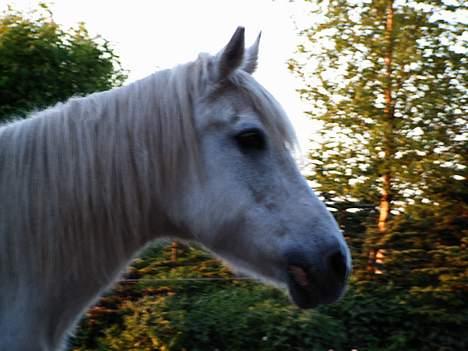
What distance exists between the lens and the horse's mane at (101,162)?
238cm

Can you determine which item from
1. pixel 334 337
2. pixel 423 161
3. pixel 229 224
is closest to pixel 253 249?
pixel 229 224

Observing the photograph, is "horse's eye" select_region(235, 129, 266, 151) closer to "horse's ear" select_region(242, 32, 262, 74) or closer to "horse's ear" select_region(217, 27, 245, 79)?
"horse's ear" select_region(217, 27, 245, 79)

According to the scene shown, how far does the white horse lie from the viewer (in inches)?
92.4

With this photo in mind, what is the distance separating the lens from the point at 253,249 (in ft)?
8.04

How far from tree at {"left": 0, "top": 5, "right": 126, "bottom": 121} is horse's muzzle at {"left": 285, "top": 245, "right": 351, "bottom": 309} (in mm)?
4702

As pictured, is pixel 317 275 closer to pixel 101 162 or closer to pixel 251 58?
pixel 101 162

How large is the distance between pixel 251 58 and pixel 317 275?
106cm

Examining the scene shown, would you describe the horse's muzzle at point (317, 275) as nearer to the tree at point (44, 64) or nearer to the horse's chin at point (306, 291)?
the horse's chin at point (306, 291)

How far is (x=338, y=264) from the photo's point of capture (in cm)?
235

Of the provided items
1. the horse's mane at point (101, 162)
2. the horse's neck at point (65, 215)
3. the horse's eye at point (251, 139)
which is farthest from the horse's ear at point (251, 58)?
the horse's neck at point (65, 215)

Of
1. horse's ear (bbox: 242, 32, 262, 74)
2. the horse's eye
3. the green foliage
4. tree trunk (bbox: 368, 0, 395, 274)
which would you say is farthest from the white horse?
tree trunk (bbox: 368, 0, 395, 274)

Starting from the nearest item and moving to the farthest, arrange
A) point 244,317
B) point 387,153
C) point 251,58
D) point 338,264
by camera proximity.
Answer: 1. point 338,264
2. point 251,58
3. point 244,317
4. point 387,153

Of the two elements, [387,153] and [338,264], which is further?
[387,153]

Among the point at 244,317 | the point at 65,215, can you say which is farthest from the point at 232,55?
the point at 244,317
